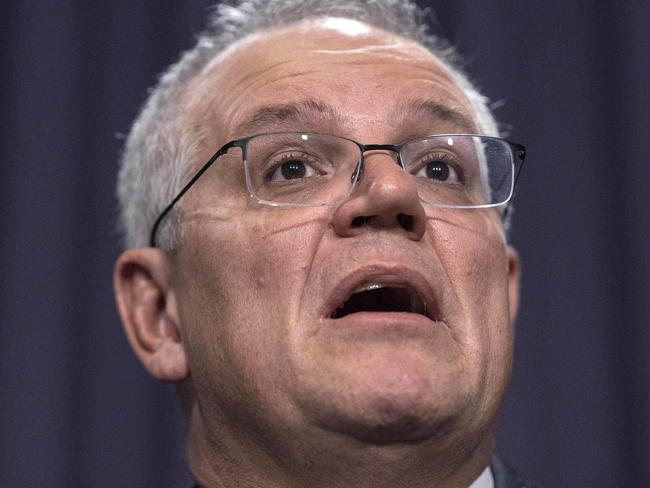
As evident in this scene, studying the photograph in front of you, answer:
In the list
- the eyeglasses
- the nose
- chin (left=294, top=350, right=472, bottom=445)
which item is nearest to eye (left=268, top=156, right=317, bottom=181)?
the eyeglasses

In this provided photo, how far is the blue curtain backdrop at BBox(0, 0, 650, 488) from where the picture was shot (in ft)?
6.74

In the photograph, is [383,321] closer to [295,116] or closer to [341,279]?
[341,279]

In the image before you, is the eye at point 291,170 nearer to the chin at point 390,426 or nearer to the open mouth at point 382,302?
the open mouth at point 382,302

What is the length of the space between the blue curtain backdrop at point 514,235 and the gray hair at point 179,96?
19.6 inches

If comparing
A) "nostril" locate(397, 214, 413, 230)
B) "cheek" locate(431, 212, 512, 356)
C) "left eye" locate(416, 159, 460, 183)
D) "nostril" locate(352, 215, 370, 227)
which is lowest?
"cheek" locate(431, 212, 512, 356)

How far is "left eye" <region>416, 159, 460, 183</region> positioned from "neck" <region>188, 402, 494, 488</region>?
40 cm

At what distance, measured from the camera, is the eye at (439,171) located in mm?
1257

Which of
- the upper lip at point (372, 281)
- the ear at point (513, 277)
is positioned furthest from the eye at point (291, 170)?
the ear at point (513, 277)

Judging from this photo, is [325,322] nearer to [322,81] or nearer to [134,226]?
[322,81]

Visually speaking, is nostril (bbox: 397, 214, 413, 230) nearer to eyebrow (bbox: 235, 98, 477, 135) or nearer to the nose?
the nose

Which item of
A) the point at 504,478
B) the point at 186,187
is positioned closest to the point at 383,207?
the point at 186,187

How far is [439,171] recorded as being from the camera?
1.27m

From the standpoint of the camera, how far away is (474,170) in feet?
4.33

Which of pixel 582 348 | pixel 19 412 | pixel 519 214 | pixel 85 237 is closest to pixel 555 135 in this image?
pixel 519 214
